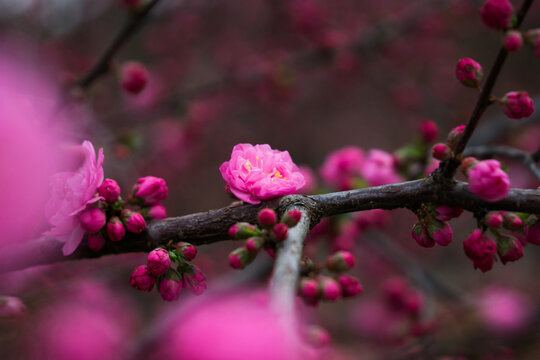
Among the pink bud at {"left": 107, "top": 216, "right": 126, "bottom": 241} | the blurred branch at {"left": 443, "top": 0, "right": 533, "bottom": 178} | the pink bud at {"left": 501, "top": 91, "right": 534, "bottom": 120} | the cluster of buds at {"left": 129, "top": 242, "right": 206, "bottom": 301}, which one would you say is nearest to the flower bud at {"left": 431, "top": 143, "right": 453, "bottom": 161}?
the blurred branch at {"left": 443, "top": 0, "right": 533, "bottom": 178}

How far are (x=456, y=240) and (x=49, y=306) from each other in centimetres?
299

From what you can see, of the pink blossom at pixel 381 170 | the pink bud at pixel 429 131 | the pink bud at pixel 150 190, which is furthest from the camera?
the pink blossom at pixel 381 170

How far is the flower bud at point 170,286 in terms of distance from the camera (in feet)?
2.41

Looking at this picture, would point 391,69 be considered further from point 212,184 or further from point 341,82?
point 212,184

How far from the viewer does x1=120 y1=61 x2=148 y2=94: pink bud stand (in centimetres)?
134

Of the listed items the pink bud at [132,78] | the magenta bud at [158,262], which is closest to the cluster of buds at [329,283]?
the magenta bud at [158,262]

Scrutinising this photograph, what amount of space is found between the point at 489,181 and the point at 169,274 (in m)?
0.57

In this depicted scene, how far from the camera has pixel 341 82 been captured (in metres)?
3.18

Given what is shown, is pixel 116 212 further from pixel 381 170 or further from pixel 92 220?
pixel 381 170

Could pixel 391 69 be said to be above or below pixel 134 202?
above

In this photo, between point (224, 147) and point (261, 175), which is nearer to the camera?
point (261, 175)

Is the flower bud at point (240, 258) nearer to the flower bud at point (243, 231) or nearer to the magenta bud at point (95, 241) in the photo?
the flower bud at point (243, 231)

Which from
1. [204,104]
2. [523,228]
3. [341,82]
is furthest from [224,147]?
[523,228]

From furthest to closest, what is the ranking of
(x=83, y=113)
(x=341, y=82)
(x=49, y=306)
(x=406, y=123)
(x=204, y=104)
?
(x=406, y=123) < (x=341, y=82) < (x=204, y=104) < (x=83, y=113) < (x=49, y=306)
